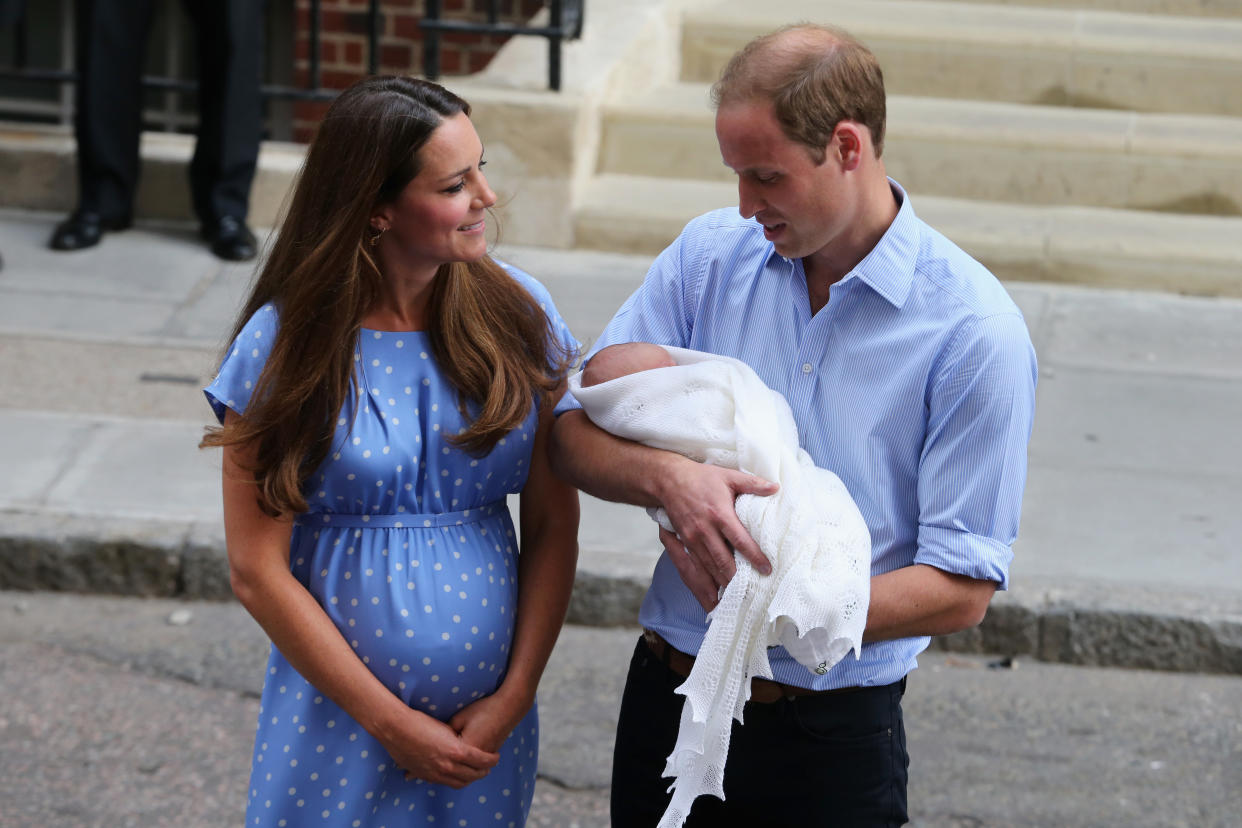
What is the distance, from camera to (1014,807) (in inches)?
156

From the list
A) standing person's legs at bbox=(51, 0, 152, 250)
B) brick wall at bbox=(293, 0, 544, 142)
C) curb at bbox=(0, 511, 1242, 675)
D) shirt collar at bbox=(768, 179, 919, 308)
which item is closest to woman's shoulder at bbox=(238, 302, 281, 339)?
shirt collar at bbox=(768, 179, 919, 308)

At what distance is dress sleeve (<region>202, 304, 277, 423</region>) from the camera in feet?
8.03

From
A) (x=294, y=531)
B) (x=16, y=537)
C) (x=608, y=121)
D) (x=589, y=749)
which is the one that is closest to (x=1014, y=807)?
(x=589, y=749)

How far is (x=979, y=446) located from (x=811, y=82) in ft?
1.85

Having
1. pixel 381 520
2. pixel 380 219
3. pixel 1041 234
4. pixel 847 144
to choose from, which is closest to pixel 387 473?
pixel 381 520

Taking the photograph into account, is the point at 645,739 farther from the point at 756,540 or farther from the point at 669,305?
the point at 669,305

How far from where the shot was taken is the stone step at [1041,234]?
23.9 feet

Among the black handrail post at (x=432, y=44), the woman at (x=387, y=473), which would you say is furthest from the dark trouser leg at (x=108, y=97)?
the woman at (x=387, y=473)

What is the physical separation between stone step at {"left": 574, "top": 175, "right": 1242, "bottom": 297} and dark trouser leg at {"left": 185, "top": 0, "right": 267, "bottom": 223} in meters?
1.61

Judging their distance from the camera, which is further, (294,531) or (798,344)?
(294,531)

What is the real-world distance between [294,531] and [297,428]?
0.80 feet

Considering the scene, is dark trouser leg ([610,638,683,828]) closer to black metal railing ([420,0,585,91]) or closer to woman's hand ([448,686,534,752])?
woman's hand ([448,686,534,752])

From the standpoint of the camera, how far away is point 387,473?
2455 mm

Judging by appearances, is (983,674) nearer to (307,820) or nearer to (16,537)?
(307,820)
